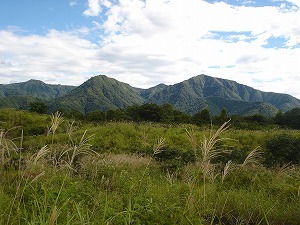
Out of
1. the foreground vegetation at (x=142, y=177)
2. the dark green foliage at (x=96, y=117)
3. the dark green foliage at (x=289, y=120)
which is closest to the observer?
the foreground vegetation at (x=142, y=177)

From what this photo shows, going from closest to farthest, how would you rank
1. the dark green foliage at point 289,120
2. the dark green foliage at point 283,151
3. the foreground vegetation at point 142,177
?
the foreground vegetation at point 142,177 → the dark green foliage at point 283,151 → the dark green foliage at point 289,120

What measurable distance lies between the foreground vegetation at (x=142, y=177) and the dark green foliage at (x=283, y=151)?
0.25 ft

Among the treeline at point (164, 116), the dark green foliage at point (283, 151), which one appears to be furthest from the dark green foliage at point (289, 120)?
the dark green foliage at point (283, 151)

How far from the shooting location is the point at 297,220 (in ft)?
21.2

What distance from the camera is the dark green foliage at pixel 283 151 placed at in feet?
61.7

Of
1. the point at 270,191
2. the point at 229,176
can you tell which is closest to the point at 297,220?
the point at 270,191

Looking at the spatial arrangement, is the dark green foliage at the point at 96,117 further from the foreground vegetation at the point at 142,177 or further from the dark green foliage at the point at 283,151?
the dark green foliage at the point at 283,151

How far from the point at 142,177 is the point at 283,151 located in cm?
1786

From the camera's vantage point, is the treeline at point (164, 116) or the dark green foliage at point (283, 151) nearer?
the dark green foliage at point (283, 151)

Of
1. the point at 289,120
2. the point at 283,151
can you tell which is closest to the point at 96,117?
the point at 289,120

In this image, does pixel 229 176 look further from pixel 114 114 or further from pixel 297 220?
pixel 114 114

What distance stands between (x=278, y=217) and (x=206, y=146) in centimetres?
505

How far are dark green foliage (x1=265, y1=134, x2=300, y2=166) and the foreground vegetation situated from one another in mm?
77

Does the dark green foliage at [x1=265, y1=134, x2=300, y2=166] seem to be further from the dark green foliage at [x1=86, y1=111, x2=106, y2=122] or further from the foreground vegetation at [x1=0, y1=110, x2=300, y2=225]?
the dark green foliage at [x1=86, y1=111, x2=106, y2=122]
